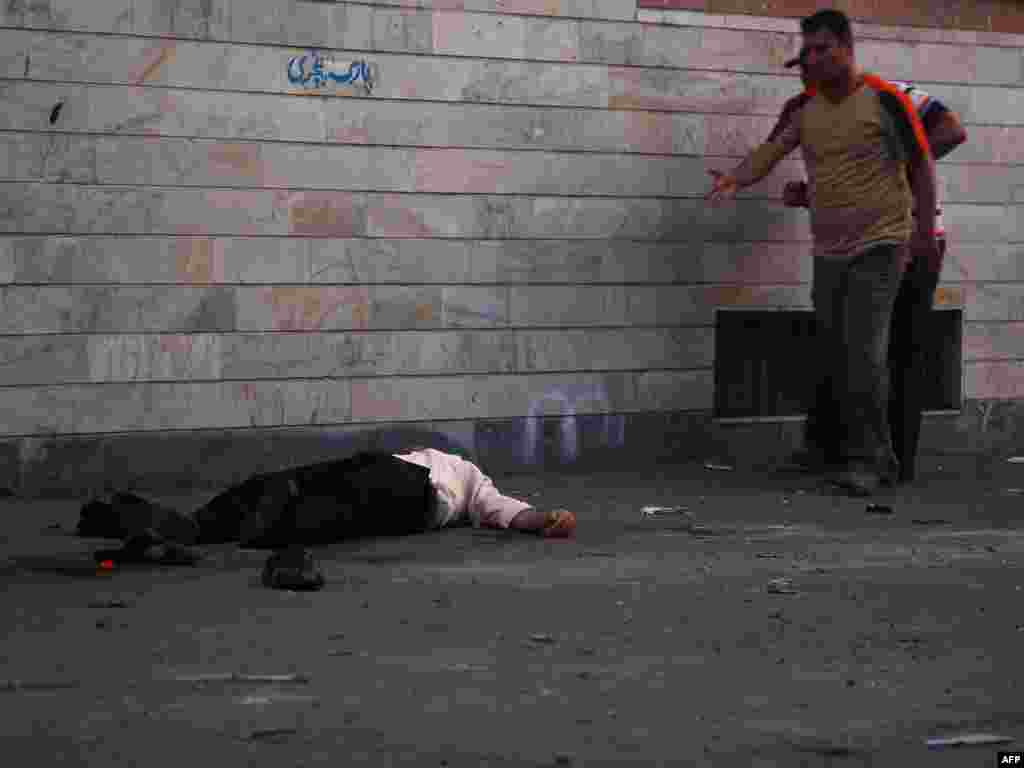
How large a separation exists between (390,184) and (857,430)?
2539mm

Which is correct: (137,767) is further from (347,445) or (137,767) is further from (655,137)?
(655,137)

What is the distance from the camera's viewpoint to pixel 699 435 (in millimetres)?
9812

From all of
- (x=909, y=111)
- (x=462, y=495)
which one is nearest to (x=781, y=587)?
(x=462, y=495)

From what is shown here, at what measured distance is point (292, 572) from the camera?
5695 millimetres

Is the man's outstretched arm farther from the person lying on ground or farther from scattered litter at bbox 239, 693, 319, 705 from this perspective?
scattered litter at bbox 239, 693, 319, 705

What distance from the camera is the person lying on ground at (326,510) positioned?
657 cm

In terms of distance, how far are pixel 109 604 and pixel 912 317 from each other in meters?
5.03

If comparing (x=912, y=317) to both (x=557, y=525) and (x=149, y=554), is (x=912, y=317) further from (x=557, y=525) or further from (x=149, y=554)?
(x=149, y=554)

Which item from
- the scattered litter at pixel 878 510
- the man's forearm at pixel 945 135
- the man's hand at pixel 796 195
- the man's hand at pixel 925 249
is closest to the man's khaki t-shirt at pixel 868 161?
the man's hand at pixel 925 249

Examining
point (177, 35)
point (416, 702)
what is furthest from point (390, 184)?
point (416, 702)

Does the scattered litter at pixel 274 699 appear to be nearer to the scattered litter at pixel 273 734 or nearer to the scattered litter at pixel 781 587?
the scattered litter at pixel 273 734

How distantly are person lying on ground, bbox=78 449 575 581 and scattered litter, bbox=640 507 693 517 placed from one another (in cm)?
96

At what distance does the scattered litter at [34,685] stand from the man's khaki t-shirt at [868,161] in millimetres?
5325

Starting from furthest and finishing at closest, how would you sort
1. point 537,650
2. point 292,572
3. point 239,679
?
point 292,572 → point 537,650 → point 239,679
